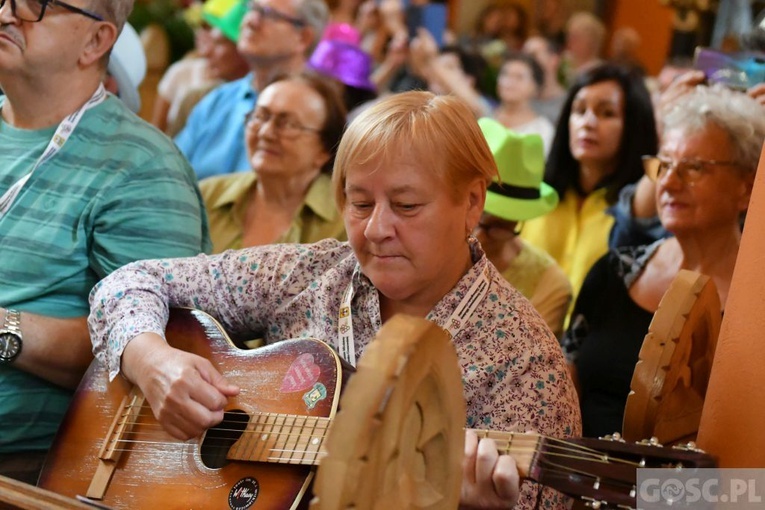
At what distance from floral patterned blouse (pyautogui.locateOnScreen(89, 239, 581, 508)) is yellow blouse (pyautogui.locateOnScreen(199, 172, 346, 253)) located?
97 centimetres

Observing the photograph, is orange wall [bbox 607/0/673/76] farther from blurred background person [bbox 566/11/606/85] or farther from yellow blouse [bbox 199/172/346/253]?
yellow blouse [bbox 199/172/346/253]

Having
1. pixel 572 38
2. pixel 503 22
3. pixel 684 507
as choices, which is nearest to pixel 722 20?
pixel 572 38

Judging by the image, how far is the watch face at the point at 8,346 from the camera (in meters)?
2.27

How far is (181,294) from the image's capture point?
2.27m

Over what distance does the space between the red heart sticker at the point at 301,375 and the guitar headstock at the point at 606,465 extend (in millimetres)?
489

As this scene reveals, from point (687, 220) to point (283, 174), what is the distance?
135 centimetres

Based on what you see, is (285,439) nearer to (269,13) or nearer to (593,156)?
(593,156)

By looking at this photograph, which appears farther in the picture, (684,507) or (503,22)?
(503,22)

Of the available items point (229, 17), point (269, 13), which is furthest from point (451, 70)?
point (269, 13)

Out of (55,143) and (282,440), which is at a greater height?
(55,143)

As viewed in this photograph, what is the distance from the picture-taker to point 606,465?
5.04 feet

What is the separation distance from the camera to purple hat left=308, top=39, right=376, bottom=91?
5.25 metres

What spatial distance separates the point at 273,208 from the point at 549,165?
1189mm

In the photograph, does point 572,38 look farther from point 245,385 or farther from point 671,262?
point 245,385
